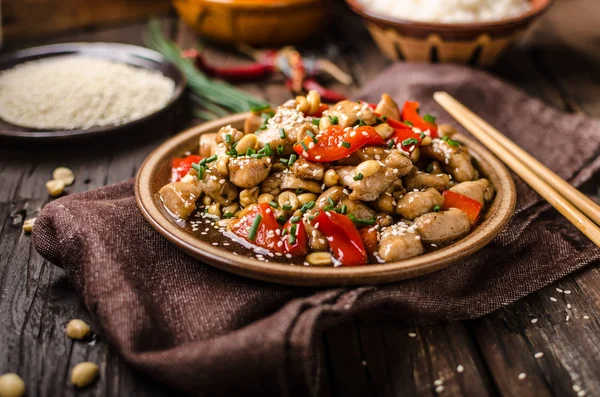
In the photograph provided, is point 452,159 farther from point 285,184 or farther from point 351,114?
point 285,184

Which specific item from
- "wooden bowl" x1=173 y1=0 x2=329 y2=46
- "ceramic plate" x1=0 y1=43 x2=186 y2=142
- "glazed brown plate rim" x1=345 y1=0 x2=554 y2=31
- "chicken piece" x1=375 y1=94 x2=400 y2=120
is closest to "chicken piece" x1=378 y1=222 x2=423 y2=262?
"chicken piece" x1=375 y1=94 x2=400 y2=120

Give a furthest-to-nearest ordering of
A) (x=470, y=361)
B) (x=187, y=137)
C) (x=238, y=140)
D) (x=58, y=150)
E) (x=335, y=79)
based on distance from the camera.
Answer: (x=335, y=79)
(x=58, y=150)
(x=187, y=137)
(x=238, y=140)
(x=470, y=361)

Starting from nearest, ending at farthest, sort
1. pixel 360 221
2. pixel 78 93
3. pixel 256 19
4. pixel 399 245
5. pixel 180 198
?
pixel 399 245, pixel 360 221, pixel 180 198, pixel 78 93, pixel 256 19

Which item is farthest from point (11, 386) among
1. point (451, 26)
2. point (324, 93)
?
point (451, 26)

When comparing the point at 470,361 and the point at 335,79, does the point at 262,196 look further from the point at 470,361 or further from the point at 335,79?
the point at 335,79

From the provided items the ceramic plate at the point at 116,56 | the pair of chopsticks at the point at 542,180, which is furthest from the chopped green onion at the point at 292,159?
the ceramic plate at the point at 116,56


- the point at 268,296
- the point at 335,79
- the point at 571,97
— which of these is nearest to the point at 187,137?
the point at 268,296
